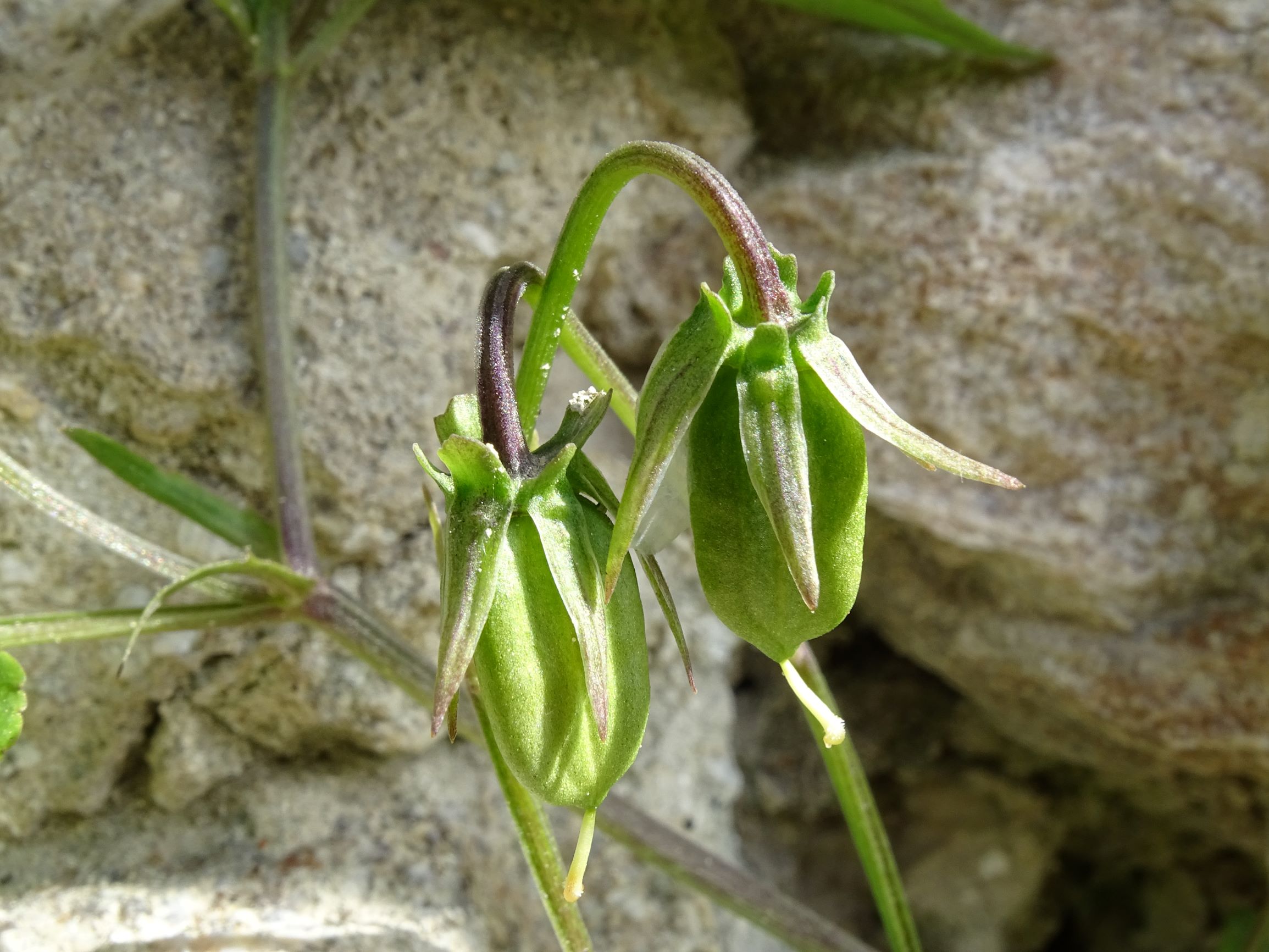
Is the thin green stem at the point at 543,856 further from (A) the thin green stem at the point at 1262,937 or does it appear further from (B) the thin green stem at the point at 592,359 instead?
(A) the thin green stem at the point at 1262,937

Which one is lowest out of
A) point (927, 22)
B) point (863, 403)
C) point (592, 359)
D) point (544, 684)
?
point (544, 684)

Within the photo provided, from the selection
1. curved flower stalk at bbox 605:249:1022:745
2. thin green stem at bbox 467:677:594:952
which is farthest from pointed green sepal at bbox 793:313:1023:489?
thin green stem at bbox 467:677:594:952

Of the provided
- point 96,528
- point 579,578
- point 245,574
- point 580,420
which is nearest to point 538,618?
point 579,578

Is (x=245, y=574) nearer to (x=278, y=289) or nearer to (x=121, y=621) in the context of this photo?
(x=121, y=621)

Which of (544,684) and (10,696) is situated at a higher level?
(544,684)

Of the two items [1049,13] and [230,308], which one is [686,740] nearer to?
[230,308]

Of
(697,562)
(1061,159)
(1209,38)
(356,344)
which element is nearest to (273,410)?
(356,344)

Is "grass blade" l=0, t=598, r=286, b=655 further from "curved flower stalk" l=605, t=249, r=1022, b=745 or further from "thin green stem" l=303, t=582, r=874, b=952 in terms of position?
"curved flower stalk" l=605, t=249, r=1022, b=745
